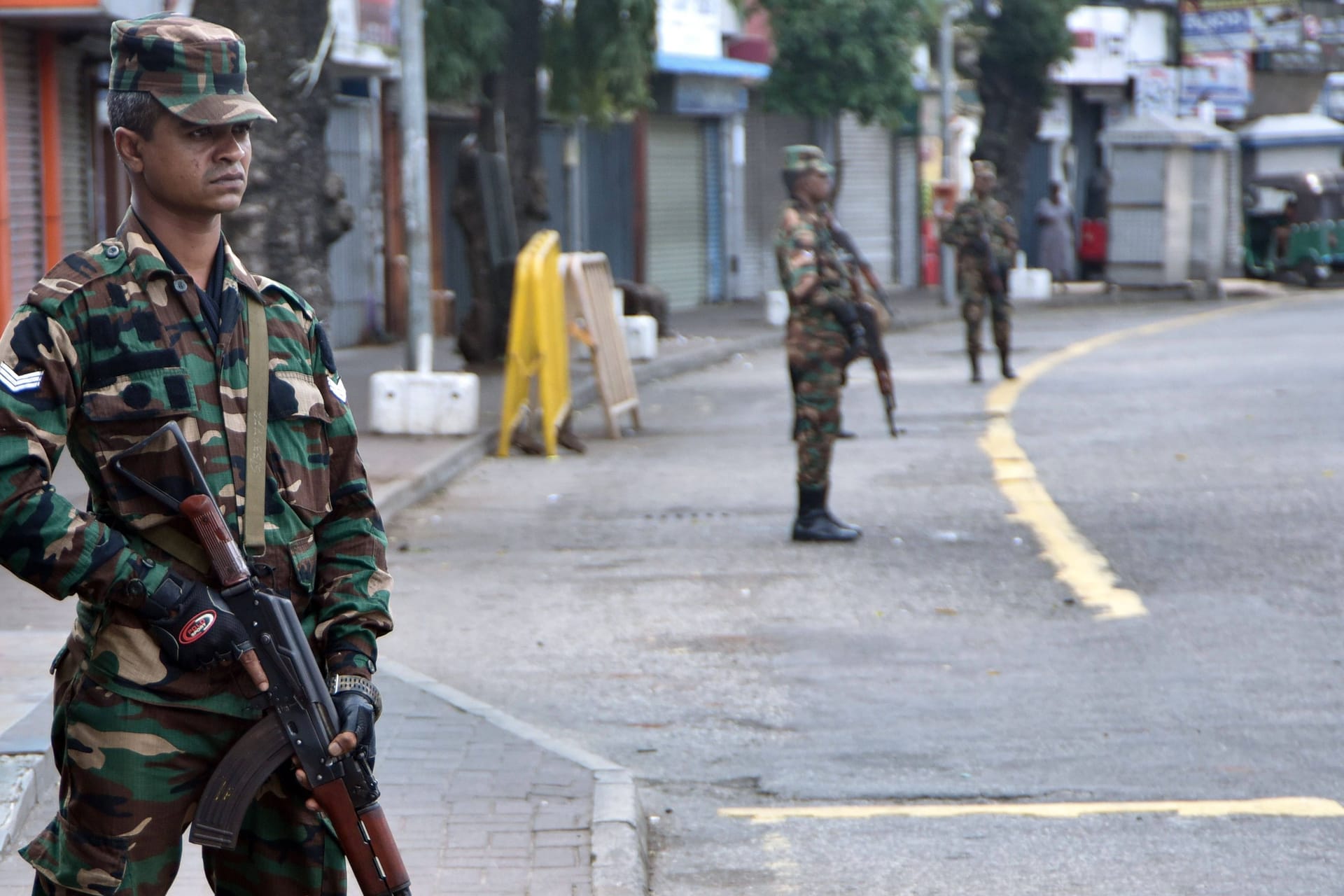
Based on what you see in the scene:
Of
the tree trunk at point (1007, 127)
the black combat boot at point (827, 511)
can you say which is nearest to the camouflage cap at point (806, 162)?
the black combat boot at point (827, 511)

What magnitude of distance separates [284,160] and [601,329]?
307 centimetres

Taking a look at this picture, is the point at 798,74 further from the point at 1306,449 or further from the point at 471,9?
the point at 1306,449

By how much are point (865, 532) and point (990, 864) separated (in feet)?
17.1

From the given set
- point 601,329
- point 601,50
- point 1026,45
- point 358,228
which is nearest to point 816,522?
point 601,329

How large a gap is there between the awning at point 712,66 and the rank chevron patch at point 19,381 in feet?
83.1

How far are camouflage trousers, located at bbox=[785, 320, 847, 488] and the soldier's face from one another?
21.9ft

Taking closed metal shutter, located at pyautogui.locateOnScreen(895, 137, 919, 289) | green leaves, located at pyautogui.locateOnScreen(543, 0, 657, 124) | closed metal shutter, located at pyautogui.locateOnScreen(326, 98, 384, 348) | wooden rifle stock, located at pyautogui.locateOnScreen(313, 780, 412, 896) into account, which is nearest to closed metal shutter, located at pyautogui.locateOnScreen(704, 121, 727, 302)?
closed metal shutter, located at pyautogui.locateOnScreen(895, 137, 919, 289)

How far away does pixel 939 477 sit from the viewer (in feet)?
39.2

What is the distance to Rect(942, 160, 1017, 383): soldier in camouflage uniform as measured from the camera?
17.5m

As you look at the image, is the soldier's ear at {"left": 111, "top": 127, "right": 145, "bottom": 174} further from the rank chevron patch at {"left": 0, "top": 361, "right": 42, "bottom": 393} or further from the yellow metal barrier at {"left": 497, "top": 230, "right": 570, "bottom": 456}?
the yellow metal barrier at {"left": 497, "top": 230, "right": 570, "bottom": 456}

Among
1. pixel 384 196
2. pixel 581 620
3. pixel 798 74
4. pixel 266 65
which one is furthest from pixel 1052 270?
pixel 581 620

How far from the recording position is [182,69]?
2.86 m

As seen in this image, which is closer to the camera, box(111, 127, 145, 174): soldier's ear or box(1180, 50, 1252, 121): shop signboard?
box(111, 127, 145, 174): soldier's ear

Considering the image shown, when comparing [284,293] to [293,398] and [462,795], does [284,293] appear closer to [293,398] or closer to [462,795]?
[293,398]
